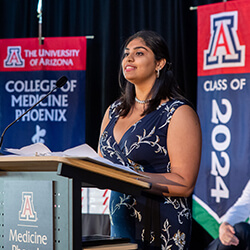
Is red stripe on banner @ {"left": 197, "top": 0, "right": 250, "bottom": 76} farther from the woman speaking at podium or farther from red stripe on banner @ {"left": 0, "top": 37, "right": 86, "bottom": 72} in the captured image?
the woman speaking at podium

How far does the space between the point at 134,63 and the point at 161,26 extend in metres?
A: 2.89

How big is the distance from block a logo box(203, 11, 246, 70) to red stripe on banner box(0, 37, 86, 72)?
4.45 ft

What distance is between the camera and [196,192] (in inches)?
160

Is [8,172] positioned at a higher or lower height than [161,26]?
lower

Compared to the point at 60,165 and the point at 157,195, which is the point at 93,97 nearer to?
the point at 157,195

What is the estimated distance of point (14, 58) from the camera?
194 inches

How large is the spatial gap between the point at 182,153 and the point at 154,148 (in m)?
0.12

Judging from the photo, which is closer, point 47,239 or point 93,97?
point 47,239

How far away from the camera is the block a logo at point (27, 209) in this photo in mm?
1273

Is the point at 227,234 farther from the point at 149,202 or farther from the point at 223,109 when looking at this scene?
the point at 149,202

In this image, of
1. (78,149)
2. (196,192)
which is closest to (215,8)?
(196,192)

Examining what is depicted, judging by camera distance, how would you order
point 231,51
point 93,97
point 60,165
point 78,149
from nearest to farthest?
point 60,165 → point 78,149 → point 231,51 → point 93,97

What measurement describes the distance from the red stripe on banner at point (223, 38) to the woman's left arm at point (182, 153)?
2277 millimetres

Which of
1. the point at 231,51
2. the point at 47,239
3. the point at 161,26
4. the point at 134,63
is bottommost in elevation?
the point at 47,239
